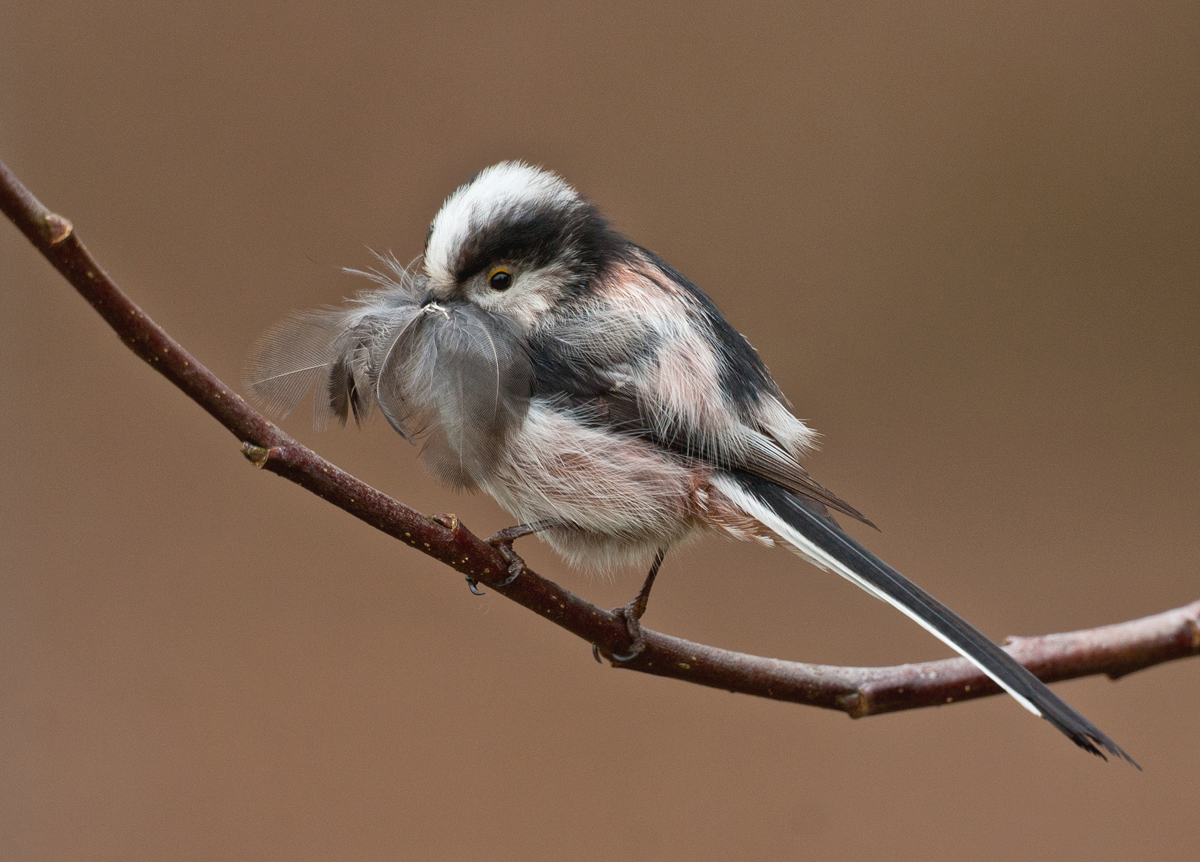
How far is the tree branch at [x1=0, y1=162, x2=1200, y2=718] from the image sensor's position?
620mm

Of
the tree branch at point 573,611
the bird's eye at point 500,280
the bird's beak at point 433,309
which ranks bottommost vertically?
the tree branch at point 573,611

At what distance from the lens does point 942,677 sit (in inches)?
40.2

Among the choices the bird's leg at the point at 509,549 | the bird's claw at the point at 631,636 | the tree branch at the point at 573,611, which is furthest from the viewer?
the bird's claw at the point at 631,636

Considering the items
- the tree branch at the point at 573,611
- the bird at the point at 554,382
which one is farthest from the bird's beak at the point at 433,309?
the tree branch at the point at 573,611

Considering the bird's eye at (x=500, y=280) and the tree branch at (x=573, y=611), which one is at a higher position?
the bird's eye at (x=500, y=280)

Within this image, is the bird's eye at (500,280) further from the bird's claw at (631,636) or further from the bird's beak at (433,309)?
the bird's claw at (631,636)

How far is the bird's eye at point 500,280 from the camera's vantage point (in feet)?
3.11

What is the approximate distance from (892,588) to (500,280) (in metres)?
0.49

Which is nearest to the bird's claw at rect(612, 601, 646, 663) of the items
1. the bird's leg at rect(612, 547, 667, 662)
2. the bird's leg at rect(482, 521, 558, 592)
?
the bird's leg at rect(612, 547, 667, 662)

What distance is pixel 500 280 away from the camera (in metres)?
0.95

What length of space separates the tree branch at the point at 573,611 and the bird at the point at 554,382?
0.05 m

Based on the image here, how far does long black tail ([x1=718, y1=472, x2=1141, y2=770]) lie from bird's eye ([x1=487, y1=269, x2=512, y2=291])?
30 centimetres

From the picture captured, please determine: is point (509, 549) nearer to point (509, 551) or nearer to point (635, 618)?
point (509, 551)

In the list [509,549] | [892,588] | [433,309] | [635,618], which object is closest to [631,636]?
[635,618]
